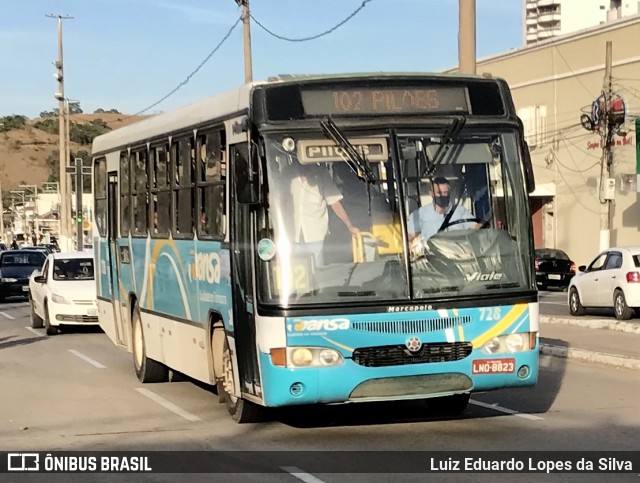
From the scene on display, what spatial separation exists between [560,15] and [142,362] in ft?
402

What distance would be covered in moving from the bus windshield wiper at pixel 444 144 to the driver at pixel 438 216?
107 millimetres

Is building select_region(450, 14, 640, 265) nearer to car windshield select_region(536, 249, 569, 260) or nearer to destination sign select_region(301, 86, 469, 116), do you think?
car windshield select_region(536, 249, 569, 260)

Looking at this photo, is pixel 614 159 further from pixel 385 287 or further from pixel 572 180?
pixel 385 287

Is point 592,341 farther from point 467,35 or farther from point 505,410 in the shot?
point 505,410

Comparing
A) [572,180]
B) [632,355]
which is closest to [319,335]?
[632,355]

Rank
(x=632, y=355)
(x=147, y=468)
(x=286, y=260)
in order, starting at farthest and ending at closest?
(x=632, y=355), (x=286, y=260), (x=147, y=468)

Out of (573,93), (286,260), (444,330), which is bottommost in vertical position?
(444,330)

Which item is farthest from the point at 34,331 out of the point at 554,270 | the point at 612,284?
the point at 554,270

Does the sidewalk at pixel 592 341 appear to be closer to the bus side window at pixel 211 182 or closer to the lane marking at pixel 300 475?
the bus side window at pixel 211 182

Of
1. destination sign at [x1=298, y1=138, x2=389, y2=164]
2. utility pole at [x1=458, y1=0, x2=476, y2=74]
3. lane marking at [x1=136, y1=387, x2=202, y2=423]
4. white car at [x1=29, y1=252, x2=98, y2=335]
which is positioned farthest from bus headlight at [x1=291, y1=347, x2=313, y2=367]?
white car at [x1=29, y1=252, x2=98, y2=335]

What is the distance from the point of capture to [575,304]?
1060 inches

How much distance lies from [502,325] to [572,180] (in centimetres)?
3745

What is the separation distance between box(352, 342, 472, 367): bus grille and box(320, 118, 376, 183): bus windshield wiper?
1.41 metres

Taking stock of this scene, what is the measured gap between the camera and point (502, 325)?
998 cm
